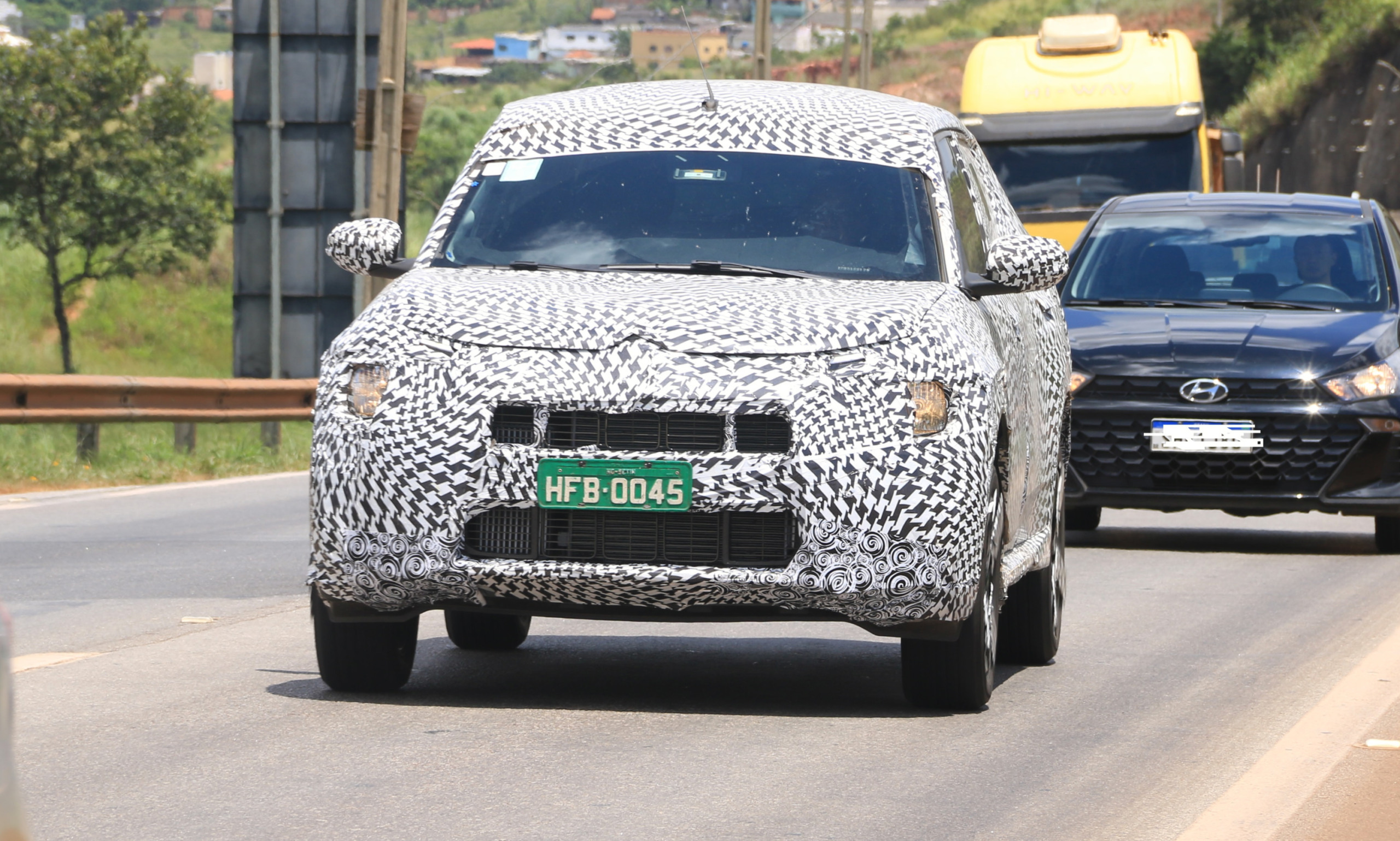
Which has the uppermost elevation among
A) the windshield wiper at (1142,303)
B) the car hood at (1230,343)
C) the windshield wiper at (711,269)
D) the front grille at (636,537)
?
the windshield wiper at (711,269)

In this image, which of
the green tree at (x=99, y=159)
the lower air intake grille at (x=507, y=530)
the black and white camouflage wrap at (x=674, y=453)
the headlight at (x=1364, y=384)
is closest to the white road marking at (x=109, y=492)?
the headlight at (x=1364, y=384)

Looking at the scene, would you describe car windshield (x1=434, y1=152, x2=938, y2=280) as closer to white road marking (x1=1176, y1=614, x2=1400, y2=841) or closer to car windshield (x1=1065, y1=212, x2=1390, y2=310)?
white road marking (x1=1176, y1=614, x2=1400, y2=841)

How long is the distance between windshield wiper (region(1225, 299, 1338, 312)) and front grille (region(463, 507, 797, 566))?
7264 mm

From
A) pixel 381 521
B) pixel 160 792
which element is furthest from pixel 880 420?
pixel 160 792

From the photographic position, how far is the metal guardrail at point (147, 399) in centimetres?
1700

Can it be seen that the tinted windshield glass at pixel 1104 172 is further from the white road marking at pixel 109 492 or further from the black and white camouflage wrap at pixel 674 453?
the black and white camouflage wrap at pixel 674 453

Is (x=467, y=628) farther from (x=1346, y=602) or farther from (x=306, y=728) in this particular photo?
(x=1346, y=602)

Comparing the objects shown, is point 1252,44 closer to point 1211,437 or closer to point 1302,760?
point 1211,437

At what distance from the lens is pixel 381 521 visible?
6.38 meters

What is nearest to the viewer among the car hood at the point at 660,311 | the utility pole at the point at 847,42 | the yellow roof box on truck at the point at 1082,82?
the car hood at the point at 660,311

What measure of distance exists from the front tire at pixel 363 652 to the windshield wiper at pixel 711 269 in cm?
124

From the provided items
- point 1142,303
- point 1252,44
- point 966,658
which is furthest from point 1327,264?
point 1252,44

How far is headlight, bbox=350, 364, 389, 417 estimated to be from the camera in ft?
21.1

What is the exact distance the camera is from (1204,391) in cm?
1221
